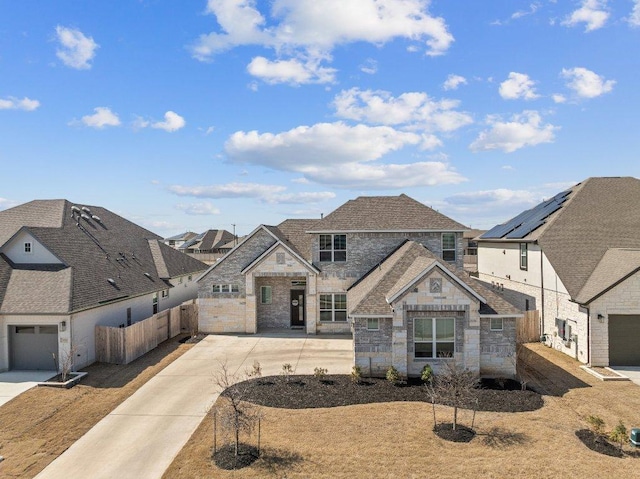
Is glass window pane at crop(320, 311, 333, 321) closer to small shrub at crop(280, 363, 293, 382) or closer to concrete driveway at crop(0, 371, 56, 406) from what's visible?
small shrub at crop(280, 363, 293, 382)

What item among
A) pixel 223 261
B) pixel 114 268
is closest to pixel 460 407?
pixel 223 261

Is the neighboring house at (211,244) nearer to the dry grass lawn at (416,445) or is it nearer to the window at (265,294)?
the window at (265,294)

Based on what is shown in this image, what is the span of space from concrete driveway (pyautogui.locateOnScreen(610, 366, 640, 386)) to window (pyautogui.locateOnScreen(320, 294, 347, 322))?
46.1ft

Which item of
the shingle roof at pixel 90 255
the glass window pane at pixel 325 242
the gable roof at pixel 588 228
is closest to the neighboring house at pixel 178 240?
the shingle roof at pixel 90 255

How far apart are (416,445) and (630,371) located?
13067 mm

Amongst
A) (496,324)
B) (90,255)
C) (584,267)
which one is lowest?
(496,324)

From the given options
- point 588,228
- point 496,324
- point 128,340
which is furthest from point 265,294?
point 588,228

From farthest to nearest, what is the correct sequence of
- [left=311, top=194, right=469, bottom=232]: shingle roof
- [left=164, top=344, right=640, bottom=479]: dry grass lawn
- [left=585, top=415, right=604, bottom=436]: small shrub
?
[left=311, top=194, right=469, bottom=232]: shingle roof < [left=585, top=415, right=604, bottom=436]: small shrub < [left=164, top=344, right=640, bottom=479]: dry grass lawn

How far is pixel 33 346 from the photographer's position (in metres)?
17.8

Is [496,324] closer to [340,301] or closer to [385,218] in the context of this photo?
[340,301]

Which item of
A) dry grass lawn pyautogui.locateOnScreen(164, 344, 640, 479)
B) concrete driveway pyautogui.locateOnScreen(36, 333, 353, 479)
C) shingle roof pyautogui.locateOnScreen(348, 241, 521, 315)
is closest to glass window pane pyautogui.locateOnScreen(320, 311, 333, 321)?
concrete driveway pyautogui.locateOnScreen(36, 333, 353, 479)

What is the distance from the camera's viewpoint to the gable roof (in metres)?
21.0

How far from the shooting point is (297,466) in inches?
388

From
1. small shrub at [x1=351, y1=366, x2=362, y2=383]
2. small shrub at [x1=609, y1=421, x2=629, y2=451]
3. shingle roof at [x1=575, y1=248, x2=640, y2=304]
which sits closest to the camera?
small shrub at [x1=609, y1=421, x2=629, y2=451]
